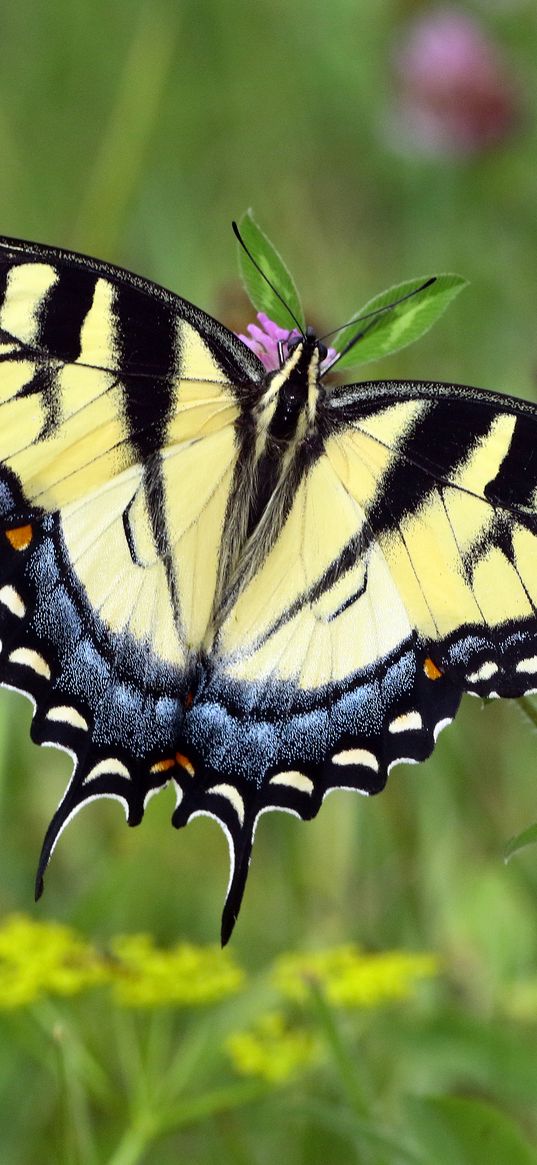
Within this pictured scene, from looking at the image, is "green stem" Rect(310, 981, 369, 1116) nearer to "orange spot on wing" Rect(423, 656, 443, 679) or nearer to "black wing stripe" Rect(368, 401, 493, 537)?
"orange spot on wing" Rect(423, 656, 443, 679)

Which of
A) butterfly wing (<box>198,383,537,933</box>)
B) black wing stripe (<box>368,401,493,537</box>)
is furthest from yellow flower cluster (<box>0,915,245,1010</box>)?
black wing stripe (<box>368,401,493,537</box>)

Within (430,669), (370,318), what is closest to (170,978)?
(430,669)

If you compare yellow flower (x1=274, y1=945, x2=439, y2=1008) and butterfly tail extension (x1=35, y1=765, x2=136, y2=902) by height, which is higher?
butterfly tail extension (x1=35, y1=765, x2=136, y2=902)

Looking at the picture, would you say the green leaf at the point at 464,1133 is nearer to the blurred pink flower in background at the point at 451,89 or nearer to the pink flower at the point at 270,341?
the pink flower at the point at 270,341

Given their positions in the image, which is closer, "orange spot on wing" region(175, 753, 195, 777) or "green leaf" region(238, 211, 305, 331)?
"green leaf" region(238, 211, 305, 331)

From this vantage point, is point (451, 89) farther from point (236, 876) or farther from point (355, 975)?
point (236, 876)

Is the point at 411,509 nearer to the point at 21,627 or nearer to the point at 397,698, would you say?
the point at 397,698
